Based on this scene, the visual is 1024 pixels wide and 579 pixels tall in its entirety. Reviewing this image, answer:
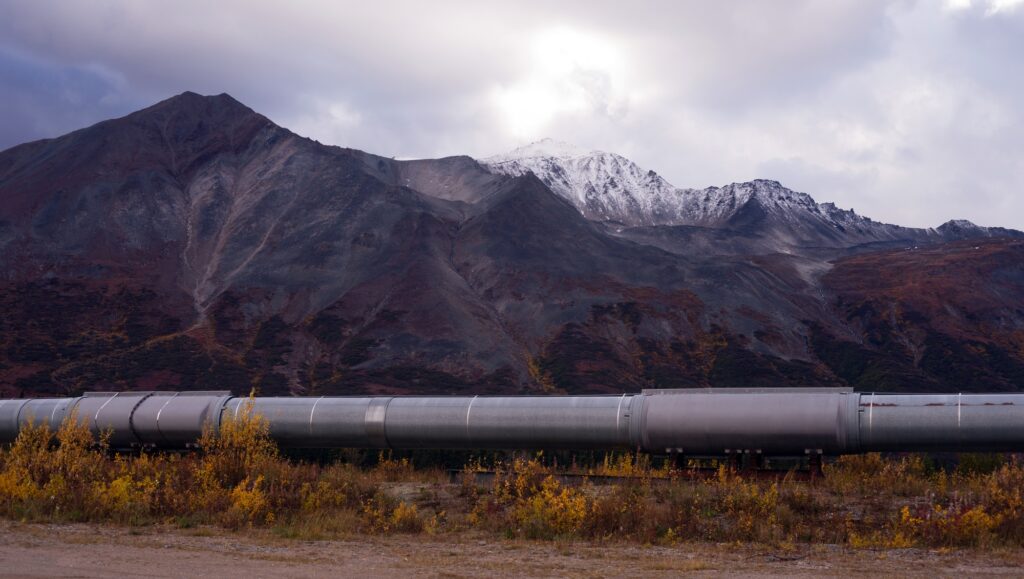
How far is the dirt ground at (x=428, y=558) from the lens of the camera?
12.6 m

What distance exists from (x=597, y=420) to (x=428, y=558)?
9561mm

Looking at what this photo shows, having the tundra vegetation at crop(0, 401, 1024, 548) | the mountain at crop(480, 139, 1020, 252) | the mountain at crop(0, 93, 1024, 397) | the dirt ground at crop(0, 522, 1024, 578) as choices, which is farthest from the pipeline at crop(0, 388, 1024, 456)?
the mountain at crop(480, 139, 1020, 252)

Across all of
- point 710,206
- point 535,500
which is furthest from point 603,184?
point 535,500

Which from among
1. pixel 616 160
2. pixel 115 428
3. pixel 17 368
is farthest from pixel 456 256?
pixel 616 160

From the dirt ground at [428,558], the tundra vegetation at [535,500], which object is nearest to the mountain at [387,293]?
the tundra vegetation at [535,500]

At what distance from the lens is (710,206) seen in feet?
584

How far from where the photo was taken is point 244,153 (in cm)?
11738

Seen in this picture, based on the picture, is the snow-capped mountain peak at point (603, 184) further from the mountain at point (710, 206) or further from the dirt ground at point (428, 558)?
the dirt ground at point (428, 558)

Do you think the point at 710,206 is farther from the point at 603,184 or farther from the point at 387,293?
the point at 387,293

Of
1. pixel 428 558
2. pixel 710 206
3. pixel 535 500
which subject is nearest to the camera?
pixel 428 558

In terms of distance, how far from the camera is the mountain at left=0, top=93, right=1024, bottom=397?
7200 centimetres

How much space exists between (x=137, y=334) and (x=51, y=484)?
60.8 meters

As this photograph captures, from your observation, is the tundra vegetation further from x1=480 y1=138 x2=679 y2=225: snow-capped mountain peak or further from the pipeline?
x1=480 y1=138 x2=679 y2=225: snow-capped mountain peak

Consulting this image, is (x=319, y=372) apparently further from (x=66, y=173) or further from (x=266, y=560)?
(x=266, y=560)
